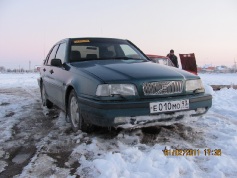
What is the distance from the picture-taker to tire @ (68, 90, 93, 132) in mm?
4055

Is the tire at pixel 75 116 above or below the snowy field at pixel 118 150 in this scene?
above

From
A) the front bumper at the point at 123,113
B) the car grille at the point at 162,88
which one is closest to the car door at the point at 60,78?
the front bumper at the point at 123,113

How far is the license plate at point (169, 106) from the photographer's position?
3.61 metres

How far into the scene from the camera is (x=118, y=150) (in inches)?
135

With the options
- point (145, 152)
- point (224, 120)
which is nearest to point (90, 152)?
point (145, 152)

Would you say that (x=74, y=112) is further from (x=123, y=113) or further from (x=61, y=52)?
(x=61, y=52)

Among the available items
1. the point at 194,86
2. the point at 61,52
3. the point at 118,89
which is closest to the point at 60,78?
the point at 61,52

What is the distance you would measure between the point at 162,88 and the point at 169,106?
0.78 ft

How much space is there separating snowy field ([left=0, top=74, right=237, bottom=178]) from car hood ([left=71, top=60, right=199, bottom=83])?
66 cm

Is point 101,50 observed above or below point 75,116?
above

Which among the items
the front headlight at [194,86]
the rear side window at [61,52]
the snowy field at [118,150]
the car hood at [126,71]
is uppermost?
the rear side window at [61,52]

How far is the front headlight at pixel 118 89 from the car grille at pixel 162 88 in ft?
0.53

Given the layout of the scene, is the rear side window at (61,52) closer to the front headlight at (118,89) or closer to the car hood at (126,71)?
the car hood at (126,71)
